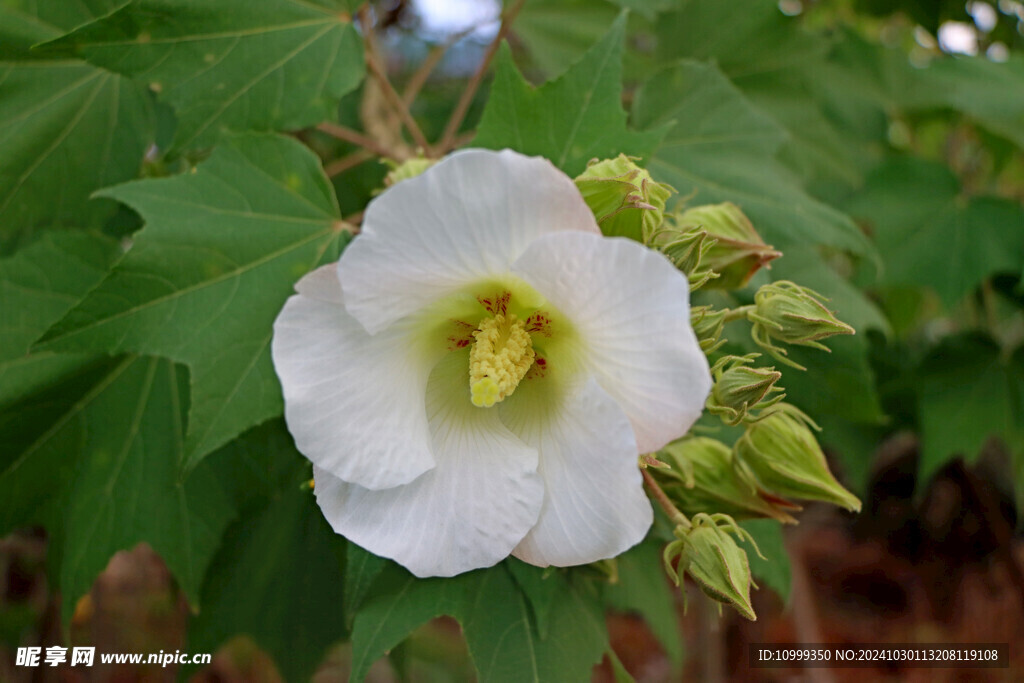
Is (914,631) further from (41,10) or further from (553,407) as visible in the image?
(41,10)

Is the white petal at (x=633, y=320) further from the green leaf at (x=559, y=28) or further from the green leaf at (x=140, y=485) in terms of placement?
the green leaf at (x=559, y=28)

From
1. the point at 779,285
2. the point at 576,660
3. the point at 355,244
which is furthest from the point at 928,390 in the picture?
the point at 355,244

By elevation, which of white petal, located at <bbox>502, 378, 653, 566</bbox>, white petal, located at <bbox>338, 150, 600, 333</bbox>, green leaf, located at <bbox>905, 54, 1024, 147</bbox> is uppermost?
green leaf, located at <bbox>905, 54, 1024, 147</bbox>

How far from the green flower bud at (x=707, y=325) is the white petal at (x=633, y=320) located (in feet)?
0.47

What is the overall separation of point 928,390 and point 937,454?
168 mm

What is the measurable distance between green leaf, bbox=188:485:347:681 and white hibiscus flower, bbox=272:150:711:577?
21.3 inches

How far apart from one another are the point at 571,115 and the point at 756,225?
14.9 inches

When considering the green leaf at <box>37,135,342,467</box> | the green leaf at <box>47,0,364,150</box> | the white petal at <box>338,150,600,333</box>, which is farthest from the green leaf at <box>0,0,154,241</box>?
the white petal at <box>338,150,600,333</box>

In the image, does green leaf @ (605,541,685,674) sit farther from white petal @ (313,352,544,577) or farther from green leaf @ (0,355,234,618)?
green leaf @ (0,355,234,618)

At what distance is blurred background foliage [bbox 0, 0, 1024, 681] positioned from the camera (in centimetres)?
108

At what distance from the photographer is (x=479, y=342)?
2.51ft

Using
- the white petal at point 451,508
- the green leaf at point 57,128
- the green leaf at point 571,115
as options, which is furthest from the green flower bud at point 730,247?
the green leaf at point 57,128

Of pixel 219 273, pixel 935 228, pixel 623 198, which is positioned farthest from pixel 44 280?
pixel 935 228

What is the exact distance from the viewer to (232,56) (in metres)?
1.02
